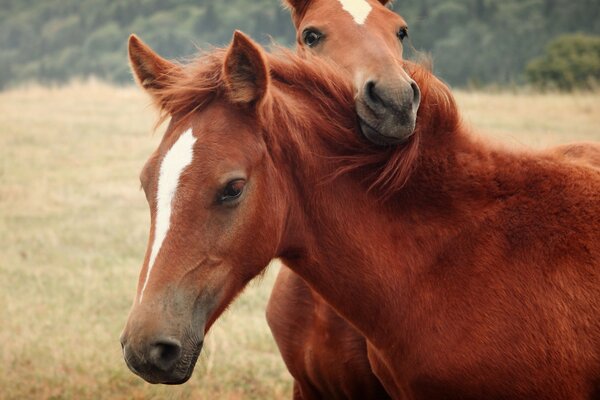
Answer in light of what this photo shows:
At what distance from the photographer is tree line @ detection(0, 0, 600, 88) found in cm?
3728

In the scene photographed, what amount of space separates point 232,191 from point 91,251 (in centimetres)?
716

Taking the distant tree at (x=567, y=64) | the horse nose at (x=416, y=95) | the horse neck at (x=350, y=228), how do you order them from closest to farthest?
1. the horse neck at (x=350, y=228)
2. the horse nose at (x=416, y=95)
3. the distant tree at (x=567, y=64)

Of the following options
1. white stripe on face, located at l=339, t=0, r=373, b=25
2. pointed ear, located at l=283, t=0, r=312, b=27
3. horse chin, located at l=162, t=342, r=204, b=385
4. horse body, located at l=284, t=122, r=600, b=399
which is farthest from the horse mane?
pointed ear, located at l=283, t=0, r=312, b=27

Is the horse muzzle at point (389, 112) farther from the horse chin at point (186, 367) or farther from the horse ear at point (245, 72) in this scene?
the horse chin at point (186, 367)

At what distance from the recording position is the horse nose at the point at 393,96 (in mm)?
3129

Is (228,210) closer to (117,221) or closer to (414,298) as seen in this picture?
(414,298)

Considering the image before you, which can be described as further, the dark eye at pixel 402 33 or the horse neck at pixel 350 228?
the dark eye at pixel 402 33

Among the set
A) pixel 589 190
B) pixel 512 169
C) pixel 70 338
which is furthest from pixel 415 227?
pixel 70 338

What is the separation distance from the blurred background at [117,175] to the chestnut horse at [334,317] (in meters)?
0.50

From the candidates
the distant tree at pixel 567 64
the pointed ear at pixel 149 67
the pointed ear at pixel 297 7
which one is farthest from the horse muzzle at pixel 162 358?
the distant tree at pixel 567 64

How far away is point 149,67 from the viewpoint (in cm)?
321

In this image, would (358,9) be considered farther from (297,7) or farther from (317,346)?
(317,346)

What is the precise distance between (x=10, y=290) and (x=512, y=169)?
20.3ft

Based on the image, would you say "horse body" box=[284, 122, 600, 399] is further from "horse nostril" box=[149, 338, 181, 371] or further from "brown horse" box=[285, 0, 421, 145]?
"horse nostril" box=[149, 338, 181, 371]
